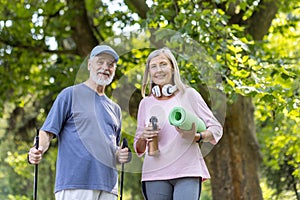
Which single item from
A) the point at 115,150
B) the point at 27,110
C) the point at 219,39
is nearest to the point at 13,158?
the point at 27,110

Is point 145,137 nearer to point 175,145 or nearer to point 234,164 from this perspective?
point 175,145

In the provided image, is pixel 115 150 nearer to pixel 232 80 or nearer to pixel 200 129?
pixel 200 129

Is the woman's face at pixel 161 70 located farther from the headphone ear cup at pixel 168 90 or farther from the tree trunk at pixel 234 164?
the tree trunk at pixel 234 164

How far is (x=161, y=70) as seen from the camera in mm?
3047

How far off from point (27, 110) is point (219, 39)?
5015 millimetres

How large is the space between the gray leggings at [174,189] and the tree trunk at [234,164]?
3.56 meters

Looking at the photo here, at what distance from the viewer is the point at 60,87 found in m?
7.04

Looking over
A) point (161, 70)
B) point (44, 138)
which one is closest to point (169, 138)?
point (161, 70)

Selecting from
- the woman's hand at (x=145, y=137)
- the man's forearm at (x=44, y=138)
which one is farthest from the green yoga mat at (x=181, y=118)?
the man's forearm at (x=44, y=138)

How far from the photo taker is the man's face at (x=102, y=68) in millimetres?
3102

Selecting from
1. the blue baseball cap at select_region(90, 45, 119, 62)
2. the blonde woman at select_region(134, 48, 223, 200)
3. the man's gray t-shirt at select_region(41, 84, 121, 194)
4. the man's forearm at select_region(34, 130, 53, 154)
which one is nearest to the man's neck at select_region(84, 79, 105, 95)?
the man's gray t-shirt at select_region(41, 84, 121, 194)

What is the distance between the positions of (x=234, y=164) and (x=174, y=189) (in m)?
3.70

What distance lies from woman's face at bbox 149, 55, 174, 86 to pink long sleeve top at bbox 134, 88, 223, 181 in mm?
103

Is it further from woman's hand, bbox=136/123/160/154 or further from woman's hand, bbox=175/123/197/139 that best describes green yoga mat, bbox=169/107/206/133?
woman's hand, bbox=136/123/160/154
